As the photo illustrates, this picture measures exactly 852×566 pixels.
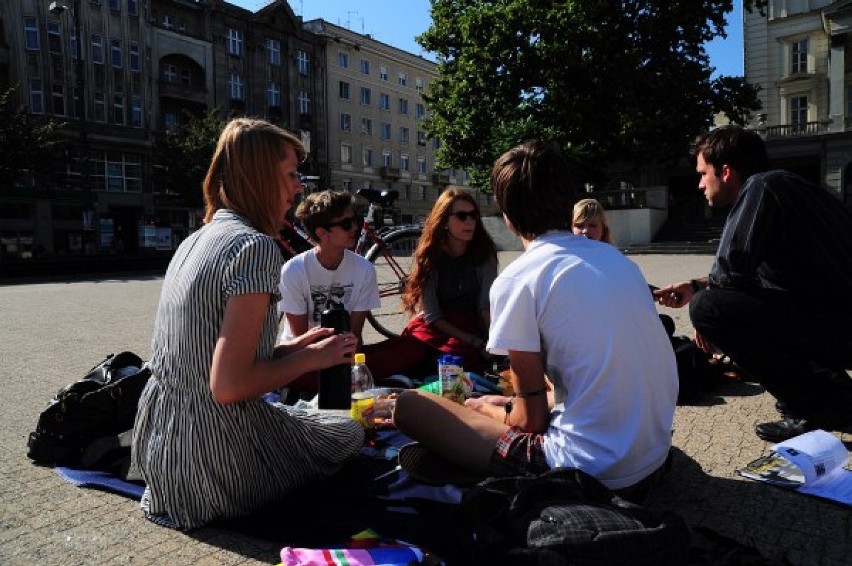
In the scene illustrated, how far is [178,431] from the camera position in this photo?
263cm

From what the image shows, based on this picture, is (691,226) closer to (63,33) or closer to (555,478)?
(555,478)

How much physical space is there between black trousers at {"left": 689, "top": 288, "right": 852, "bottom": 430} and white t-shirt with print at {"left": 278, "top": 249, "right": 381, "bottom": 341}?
2564 millimetres

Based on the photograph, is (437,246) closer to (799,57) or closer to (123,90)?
(123,90)

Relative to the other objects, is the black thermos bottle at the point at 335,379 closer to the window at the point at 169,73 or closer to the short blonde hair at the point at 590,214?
the short blonde hair at the point at 590,214

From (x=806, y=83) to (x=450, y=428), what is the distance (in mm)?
45811

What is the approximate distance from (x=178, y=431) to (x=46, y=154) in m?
31.2

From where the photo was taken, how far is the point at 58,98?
124 feet

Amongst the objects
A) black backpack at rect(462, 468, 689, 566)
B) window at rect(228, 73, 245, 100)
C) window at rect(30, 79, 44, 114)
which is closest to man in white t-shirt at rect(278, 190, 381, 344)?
black backpack at rect(462, 468, 689, 566)

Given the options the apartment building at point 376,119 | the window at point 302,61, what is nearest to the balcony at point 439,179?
the apartment building at point 376,119

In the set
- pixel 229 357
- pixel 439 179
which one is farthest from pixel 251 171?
pixel 439 179

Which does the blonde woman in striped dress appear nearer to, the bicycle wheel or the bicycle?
the bicycle

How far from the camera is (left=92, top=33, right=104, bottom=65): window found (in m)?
39.2

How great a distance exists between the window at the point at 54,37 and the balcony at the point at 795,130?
136 feet

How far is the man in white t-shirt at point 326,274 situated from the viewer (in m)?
5.06
